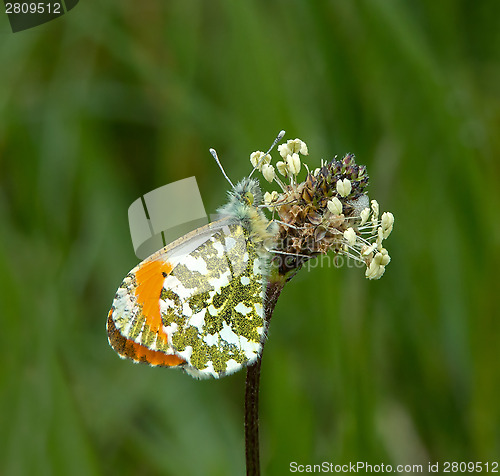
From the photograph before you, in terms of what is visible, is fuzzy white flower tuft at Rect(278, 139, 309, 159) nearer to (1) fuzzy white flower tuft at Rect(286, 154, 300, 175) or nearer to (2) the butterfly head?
(1) fuzzy white flower tuft at Rect(286, 154, 300, 175)

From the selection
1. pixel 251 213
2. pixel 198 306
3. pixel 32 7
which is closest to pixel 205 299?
pixel 198 306

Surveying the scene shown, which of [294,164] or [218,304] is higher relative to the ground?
[294,164]

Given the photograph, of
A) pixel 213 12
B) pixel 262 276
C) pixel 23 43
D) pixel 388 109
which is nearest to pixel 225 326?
pixel 262 276

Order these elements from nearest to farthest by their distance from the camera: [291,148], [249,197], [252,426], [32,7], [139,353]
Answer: [252,426], [139,353], [291,148], [249,197], [32,7]

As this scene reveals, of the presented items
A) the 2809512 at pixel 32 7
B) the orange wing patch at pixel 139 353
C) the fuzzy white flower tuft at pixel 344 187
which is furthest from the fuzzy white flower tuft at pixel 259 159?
the 2809512 at pixel 32 7

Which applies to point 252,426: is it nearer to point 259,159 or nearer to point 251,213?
point 251,213

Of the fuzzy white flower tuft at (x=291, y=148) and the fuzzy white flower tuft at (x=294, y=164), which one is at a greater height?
the fuzzy white flower tuft at (x=291, y=148)

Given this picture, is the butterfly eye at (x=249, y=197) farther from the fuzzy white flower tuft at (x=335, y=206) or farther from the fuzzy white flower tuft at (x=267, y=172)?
the fuzzy white flower tuft at (x=335, y=206)
